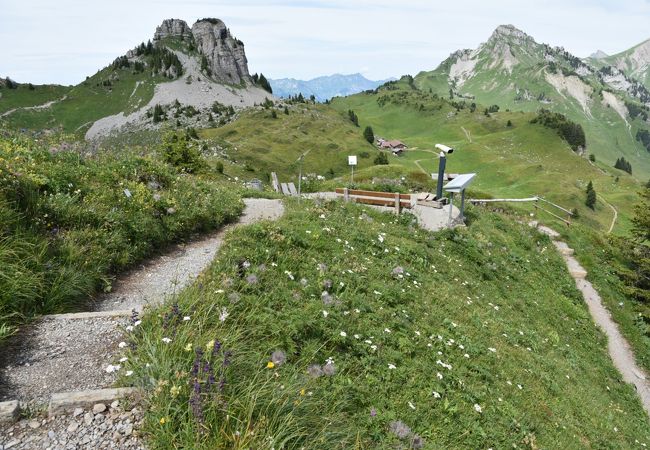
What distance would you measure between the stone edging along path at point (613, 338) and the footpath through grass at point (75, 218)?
1882cm

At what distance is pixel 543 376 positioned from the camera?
453 inches

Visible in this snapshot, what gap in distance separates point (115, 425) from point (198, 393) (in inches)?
46.8

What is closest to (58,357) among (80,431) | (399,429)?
(80,431)

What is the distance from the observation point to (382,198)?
21297 millimetres

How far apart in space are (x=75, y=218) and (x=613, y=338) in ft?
80.6

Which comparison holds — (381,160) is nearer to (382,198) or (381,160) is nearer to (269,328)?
(382,198)

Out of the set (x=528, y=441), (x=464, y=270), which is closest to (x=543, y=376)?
(x=528, y=441)

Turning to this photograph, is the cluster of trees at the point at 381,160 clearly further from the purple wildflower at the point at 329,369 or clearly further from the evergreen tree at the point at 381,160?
the purple wildflower at the point at 329,369

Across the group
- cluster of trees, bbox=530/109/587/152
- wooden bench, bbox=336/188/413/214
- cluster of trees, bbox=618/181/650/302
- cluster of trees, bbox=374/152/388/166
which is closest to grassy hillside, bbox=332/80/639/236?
cluster of trees, bbox=530/109/587/152

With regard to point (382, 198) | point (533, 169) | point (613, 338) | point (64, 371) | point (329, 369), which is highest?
point (64, 371)

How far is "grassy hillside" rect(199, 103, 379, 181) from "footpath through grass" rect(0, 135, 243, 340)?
263ft

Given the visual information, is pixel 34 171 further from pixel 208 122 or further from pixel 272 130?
pixel 208 122

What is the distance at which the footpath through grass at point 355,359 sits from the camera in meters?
5.17

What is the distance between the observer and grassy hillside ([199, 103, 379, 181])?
112 meters
